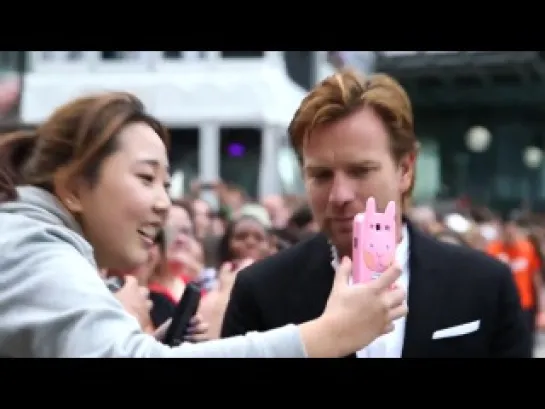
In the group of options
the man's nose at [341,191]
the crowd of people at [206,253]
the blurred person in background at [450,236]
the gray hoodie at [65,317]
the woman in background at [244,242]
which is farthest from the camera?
the blurred person in background at [450,236]

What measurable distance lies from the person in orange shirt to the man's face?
273 inches

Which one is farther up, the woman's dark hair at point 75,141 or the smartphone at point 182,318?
the woman's dark hair at point 75,141

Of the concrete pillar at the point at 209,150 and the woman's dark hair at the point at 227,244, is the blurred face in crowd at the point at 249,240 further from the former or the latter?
the concrete pillar at the point at 209,150

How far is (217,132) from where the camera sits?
21.2 metres

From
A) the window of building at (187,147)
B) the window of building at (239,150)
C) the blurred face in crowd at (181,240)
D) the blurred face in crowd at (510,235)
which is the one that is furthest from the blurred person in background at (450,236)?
the window of building at (187,147)

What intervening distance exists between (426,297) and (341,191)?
1.11 ft

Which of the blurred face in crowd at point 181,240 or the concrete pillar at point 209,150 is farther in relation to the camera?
the concrete pillar at point 209,150

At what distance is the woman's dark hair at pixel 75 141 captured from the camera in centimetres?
169

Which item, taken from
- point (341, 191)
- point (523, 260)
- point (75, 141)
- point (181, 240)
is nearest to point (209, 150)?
point (523, 260)

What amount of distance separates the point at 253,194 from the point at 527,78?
12930mm

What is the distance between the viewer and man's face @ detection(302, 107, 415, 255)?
2039 millimetres

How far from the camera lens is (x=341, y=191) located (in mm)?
2020

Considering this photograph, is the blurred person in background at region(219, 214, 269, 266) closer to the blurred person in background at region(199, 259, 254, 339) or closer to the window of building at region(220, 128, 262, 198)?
the blurred person in background at region(199, 259, 254, 339)
